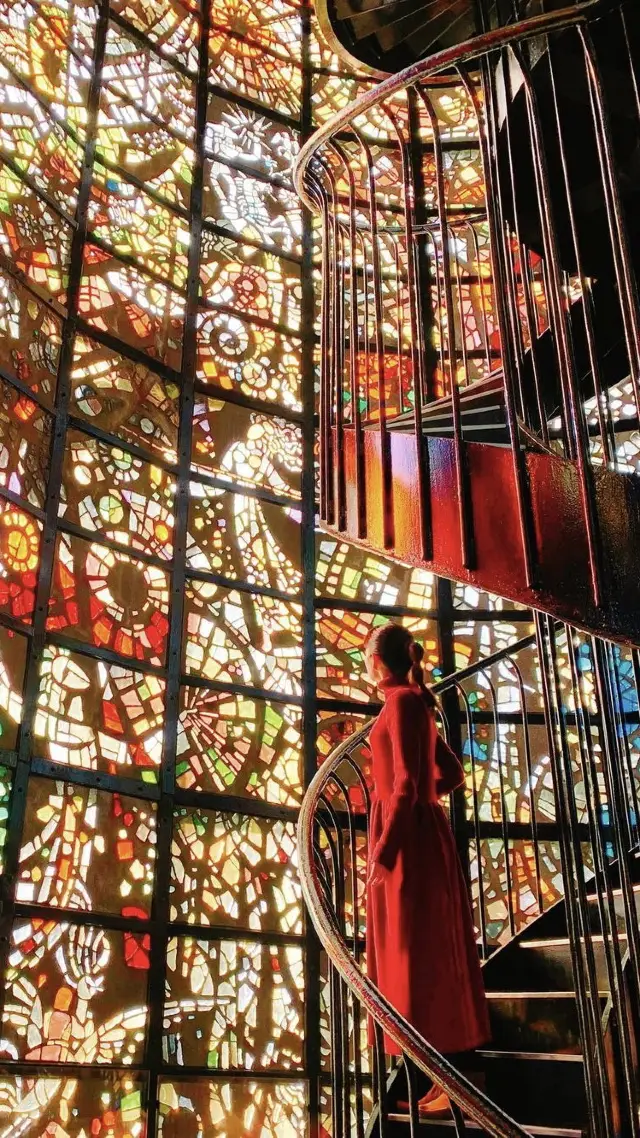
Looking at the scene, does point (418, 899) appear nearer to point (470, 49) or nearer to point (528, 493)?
point (528, 493)

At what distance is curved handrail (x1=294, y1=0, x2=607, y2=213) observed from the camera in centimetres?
255

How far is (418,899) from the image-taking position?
9.18 feet

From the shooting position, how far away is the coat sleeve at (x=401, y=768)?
2.83 metres

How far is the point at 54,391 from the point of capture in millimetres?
4324

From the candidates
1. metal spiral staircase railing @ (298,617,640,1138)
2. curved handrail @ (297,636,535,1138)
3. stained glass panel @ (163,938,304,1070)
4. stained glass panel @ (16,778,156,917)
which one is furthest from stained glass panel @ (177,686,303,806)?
curved handrail @ (297,636,535,1138)

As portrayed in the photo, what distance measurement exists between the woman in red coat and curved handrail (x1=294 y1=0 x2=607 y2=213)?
165 cm

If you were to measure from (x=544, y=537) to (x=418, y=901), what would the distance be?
1.04m

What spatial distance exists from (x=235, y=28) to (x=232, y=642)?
3668mm

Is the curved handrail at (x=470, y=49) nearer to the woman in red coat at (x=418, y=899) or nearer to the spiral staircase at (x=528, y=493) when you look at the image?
the spiral staircase at (x=528, y=493)

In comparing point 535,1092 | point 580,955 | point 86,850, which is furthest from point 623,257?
point 86,850

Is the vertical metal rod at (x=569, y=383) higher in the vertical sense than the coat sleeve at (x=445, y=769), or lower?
higher

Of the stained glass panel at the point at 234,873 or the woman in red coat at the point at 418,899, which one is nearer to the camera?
the woman in red coat at the point at 418,899

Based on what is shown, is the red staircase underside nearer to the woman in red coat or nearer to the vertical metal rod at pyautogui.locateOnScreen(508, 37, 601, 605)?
the vertical metal rod at pyautogui.locateOnScreen(508, 37, 601, 605)

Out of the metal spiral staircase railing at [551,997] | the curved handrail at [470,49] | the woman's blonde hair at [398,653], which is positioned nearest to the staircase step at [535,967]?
the metal spiral staircase railing at [551,997]
